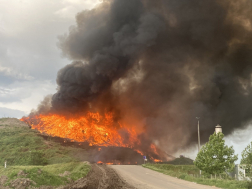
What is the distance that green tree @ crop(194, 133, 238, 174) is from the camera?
87.3 feet

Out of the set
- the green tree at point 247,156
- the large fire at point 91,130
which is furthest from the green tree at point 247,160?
the large fire at point 91,130

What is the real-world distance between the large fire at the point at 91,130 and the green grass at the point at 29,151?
289 inches

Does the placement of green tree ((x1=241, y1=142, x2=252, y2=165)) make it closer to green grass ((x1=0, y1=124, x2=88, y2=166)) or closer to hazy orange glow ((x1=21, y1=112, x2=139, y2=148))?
green grass ((x1=0, y1=124, x2=88, y2=166))

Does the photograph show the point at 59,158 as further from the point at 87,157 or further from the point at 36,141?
the point at 36,141

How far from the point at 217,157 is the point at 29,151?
123ft

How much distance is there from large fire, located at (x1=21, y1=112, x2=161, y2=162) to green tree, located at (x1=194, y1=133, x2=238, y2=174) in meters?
46.9

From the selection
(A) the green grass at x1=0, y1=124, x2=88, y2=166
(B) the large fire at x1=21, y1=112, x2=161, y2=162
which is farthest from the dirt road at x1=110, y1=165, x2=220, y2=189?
(B) the large fire at x1=21, y1=112, x2=161, y2=162

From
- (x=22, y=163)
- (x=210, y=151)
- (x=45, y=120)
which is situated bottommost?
(x=22, y=163)

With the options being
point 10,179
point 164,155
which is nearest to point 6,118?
point 164,155

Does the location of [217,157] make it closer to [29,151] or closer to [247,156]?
[247,156]

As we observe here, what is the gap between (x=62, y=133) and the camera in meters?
74.4

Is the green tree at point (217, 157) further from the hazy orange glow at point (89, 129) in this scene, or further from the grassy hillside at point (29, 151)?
the hazy orange glow at point (89, 129)

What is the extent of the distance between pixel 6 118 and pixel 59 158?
5550cm

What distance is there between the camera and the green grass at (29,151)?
43.9 metres
